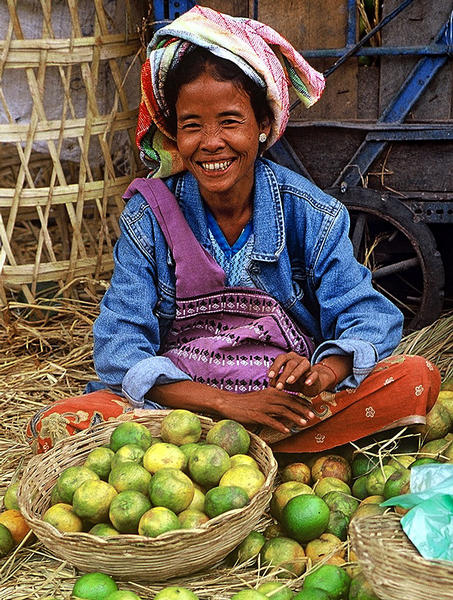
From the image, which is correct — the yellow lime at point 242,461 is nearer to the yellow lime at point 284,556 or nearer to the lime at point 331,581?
the yellow lime at point 284,556

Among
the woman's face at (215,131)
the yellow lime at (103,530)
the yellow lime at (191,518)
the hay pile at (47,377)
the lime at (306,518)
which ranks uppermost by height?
the woman's face at (215,131)

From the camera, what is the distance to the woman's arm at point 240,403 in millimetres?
2498

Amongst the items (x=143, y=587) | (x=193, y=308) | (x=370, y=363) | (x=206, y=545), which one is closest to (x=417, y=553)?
(x=206, y=545)

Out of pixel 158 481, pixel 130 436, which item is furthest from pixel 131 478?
pixel 130 436

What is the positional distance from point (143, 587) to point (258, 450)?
54 cm

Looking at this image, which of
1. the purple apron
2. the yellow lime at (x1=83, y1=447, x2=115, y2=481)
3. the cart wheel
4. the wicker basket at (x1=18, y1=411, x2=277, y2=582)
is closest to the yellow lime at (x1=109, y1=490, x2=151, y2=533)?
the wicker basket at (x1=18, y1=411, x2=277, y2=582)

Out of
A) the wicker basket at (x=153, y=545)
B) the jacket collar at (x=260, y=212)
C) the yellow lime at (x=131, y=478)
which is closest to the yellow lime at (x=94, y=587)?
the wicker basket at (x=153, y=545)

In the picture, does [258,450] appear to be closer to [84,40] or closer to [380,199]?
[380,199]

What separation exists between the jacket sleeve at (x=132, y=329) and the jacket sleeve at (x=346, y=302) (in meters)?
0.53

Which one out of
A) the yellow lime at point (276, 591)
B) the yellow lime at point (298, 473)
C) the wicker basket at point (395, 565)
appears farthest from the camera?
the yellow lime at point (298, 473)

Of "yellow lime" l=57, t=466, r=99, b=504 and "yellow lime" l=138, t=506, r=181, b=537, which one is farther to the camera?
"yellow lime" l=57, t=466, r=99, b=504

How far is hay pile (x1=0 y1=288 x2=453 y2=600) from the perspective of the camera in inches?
84.7

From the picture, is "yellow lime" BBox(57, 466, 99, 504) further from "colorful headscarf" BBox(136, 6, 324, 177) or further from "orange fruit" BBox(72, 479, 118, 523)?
"colorful headscarf" BBox(136, 6, 324, 177)

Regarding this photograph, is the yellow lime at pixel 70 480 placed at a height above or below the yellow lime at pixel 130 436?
below
